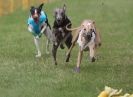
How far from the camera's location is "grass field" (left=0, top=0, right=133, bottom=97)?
965cm

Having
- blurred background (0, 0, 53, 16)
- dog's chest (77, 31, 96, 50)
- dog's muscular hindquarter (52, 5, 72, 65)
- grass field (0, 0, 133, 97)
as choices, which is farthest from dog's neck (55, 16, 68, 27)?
blurred background (0, 0, 53, 16)

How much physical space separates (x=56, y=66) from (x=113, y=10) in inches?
496

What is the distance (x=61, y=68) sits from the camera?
11.7 m

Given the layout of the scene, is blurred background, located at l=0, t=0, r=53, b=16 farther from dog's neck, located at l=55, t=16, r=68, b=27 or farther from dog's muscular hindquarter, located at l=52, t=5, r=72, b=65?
dog's neck, located at l=55, t=16, r=68, b=27

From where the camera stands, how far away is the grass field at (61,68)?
965cm

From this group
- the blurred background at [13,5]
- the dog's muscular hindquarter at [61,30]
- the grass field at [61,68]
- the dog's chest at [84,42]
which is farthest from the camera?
the blurred background at [13,5]

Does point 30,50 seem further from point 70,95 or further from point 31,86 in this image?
point 70,95

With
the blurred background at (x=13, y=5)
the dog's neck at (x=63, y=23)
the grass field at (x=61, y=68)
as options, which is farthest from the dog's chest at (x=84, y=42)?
the blurred background at (x=13, y=5)

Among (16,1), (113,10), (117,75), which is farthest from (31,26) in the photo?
(16,1)

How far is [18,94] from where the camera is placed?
9281 mm

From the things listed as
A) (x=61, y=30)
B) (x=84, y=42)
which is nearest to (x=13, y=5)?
(x=61, y=30)

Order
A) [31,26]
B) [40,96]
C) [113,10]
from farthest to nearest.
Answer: [113,10] < [31,26] < [40,96]

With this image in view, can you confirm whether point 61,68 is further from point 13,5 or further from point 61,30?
point 13,5

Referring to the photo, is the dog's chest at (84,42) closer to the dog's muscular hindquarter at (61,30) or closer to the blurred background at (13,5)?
the dog's muscular hindquarter at (61,30)
